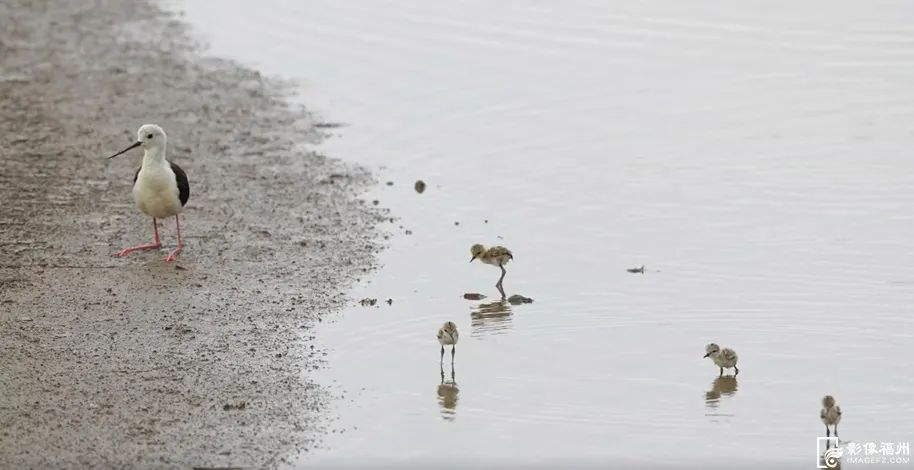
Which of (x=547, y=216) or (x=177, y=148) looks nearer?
(x=547, y=216)

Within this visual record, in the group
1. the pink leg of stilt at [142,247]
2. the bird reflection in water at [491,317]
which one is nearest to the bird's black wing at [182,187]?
the pink leg of stilt at [142,247]

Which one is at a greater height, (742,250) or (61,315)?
(742,250)

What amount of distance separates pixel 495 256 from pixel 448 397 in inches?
91.3

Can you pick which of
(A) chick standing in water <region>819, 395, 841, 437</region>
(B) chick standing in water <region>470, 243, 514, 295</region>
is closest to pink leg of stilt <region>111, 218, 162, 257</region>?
(B) chick standing in water <region>470, 243, 514, 295</region>

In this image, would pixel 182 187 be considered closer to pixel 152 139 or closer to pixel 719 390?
pixel 152 139

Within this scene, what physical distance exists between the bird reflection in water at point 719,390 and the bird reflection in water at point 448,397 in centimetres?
160

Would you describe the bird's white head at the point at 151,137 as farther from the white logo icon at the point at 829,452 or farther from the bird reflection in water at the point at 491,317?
the white logo icon at the point at 829,452

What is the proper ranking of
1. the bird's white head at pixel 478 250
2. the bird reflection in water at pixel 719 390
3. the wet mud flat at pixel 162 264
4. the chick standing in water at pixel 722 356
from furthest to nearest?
the bird's white head at pixel 478 250 → the chick standing in water at pixel 722 356 → the bird reflection in water at pixel 719 390 → the wet mud flat at pixel 162 264

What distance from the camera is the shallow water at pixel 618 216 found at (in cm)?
948

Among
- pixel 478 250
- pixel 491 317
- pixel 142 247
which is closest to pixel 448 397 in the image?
pixel 491 317

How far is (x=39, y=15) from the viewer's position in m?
20.8

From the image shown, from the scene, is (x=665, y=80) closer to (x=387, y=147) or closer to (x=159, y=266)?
(x=387, y=147)

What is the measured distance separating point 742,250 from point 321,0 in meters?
11.3

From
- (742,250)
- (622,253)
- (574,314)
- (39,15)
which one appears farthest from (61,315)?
(39,15)
